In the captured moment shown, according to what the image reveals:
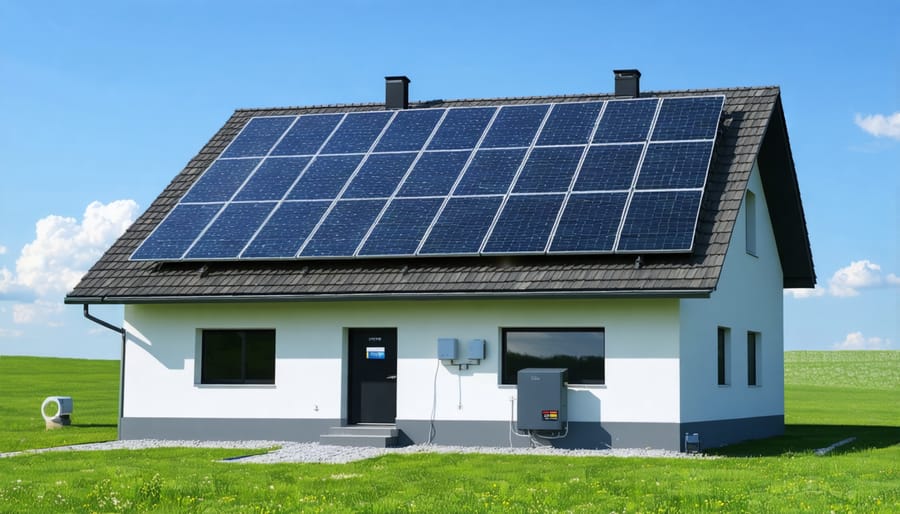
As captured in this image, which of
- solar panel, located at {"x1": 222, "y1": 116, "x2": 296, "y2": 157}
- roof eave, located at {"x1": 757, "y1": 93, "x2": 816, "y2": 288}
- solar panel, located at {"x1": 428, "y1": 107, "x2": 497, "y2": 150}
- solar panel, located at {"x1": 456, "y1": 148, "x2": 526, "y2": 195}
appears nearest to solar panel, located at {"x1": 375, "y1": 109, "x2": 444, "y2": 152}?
solar panel, located at {"x1": 428, "y1": 107, "x2": 497, "y2": 150}

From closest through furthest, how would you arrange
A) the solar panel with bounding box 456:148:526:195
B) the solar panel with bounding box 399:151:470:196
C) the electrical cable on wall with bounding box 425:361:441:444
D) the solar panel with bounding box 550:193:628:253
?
the solar panel with bounding box 550:193:628:253
the electrical cable on wall with bounding box 425:361:441:444
the solar panel with bounding box 456:148:526:195
the solar panel with bounding box 399:151:470:196

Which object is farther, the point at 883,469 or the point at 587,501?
the point at 883,469

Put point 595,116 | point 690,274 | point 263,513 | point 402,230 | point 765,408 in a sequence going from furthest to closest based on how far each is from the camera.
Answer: point 765,408 → point 595,116 → point 402,230 → point 690,274 → point 263,513

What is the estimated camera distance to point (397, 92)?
26.5 meters

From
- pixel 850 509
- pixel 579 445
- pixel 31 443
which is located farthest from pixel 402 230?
pixel 850 509

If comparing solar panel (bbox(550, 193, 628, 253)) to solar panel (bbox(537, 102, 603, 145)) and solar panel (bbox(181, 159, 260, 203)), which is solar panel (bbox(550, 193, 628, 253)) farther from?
solar panel (bbox(181, 159, 260, 203))

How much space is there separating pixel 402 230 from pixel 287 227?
2347 millimetres

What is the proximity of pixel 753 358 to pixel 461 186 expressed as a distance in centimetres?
801

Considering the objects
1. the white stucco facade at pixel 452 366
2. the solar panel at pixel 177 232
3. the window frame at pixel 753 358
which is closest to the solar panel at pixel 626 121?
the white stucco facade at pixel 452 366

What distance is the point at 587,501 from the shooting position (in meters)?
13.1

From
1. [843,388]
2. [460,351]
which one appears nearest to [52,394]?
[460,351]

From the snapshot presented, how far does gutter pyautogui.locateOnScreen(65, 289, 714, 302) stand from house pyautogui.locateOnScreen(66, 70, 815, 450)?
4 centimetres

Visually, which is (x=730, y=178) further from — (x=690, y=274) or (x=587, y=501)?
(x=587, y=501)

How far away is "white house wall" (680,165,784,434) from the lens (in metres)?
20.0
